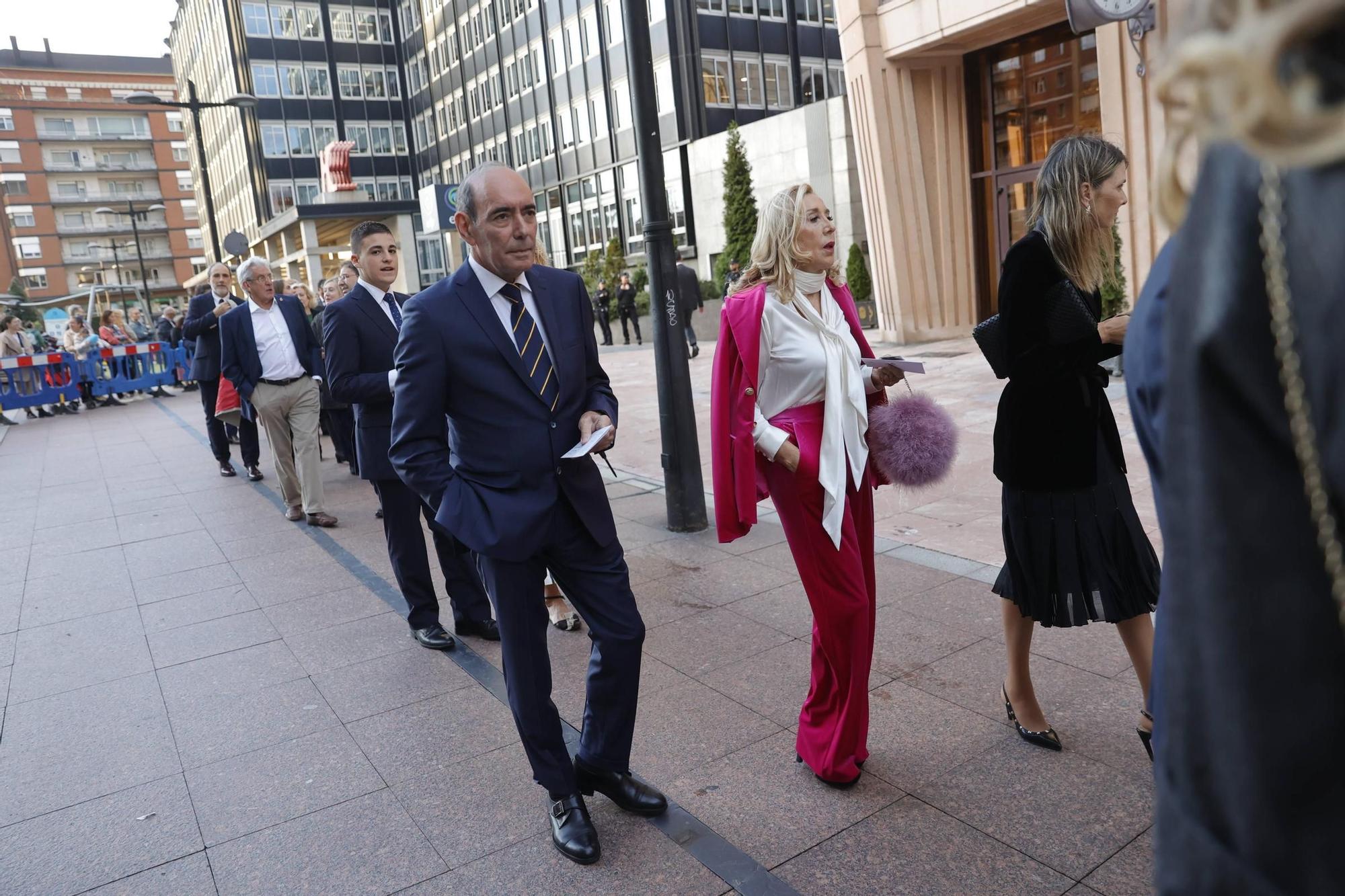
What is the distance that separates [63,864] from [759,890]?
7.41 ft

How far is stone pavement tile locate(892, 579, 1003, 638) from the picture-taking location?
4582 millimetres

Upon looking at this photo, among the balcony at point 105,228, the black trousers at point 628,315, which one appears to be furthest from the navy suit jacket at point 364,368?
the balcony at point 105,228

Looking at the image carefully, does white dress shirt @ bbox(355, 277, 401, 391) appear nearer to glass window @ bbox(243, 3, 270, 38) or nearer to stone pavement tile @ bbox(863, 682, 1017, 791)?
stone pavement tile @ bbox(863, 682, 1017, 791)

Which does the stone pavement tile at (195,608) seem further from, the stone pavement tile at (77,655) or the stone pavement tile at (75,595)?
the stone pavement tile at (75,595)

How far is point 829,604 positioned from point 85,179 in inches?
4380

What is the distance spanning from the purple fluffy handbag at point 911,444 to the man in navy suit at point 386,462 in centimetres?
255

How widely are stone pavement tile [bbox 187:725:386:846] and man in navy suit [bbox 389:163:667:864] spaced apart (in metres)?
0.92

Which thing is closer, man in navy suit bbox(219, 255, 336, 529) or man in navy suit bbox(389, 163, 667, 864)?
man in navy suit bbox(389, 163, 667, 864)

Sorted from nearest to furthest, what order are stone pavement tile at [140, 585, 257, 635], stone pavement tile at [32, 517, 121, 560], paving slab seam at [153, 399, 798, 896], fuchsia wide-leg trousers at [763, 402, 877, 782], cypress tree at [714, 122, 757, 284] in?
paving slab seam at [153, 399, 798, 896], fuchsia wide-leg trousers at [763, 402, 877, 782], stone pavement tile at [140, 585, 257, 635], stone pavement tile at [32, 517, 121, 560], cypress tree at [714, 122, 757, 284]

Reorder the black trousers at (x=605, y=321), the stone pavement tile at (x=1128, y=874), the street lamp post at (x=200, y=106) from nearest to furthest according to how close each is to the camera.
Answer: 1. the stone pavement tile at (x=1128, y=874)
2. the street lamp post at (x=200, y=106)
3. the black trousers at (x=605, y=321)

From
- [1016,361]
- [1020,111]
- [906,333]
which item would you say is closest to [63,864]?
[1016,361]

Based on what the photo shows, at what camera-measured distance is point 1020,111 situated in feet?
54.7

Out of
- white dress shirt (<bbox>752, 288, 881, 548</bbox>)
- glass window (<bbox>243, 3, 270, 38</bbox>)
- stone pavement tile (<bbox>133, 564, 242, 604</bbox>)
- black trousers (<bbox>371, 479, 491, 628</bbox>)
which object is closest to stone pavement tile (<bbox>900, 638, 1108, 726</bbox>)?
white dress shirt (<bbox>752, 288, 881, 548</bbox>)

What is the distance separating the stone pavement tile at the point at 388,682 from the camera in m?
4.31
